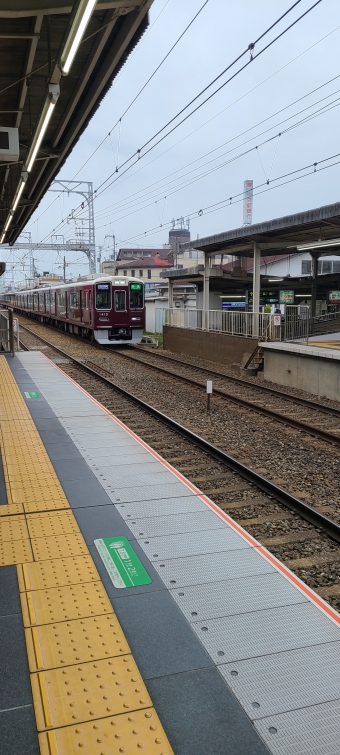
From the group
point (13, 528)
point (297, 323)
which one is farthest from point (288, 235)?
point (13, 528)

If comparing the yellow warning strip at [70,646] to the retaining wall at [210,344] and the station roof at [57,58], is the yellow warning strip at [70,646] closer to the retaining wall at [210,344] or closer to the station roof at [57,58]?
the station roof at [57,58]

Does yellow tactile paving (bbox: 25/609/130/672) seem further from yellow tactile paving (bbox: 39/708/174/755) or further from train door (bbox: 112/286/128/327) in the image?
train door (bbox: 112/286/128/327)

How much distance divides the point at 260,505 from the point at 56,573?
2.69 metres

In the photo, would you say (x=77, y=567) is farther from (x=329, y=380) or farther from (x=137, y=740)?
(x=329, y=380)

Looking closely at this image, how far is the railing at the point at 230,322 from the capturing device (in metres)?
16.2

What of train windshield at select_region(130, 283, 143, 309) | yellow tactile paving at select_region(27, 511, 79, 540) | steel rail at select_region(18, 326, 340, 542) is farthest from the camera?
train windshield at select_region(130, 283, 143, 309)

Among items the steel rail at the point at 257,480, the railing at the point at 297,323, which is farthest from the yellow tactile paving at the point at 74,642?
the railing at the point at 297,323

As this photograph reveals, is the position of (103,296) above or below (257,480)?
above

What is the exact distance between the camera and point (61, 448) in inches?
265

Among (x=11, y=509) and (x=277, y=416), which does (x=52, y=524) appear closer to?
(x=11, y=509)

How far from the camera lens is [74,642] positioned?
9.30ft

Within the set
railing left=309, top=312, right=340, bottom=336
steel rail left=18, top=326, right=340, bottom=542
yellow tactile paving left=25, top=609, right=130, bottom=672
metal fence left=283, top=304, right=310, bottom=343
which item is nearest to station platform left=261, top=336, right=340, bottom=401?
metal fence left=283, top=304, right=310, bottom=343

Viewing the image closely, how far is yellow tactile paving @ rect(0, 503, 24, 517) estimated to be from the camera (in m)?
4.55

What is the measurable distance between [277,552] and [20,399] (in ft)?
21.2
